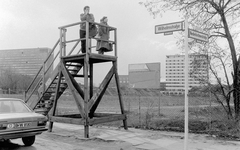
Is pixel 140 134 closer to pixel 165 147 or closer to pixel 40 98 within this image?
pixel 165 147

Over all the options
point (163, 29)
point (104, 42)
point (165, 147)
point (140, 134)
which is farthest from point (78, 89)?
point (163, 29)

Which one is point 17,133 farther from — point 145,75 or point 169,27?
point 145,75

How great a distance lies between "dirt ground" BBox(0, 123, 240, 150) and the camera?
795 centimetres

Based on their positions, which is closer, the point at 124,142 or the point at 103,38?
the point at 124,142

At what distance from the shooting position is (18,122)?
7.38 metres

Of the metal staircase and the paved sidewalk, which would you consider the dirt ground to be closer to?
the paved sidewalk

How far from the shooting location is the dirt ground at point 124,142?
26.1ft

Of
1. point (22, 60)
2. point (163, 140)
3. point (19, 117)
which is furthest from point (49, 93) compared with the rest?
point (22, 60)

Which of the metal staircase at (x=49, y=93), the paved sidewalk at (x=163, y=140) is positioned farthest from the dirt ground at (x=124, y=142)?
the metal staircase at (x=49, y=93)

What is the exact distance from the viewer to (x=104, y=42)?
443 inches

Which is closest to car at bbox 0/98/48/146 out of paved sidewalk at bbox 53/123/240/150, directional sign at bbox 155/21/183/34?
paved sidewalk at bbox 53/123/240/150

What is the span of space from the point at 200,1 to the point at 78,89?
6322 millimetres

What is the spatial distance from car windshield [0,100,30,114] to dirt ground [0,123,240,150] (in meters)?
1.07

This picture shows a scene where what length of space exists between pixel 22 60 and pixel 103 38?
81279 millimetres
